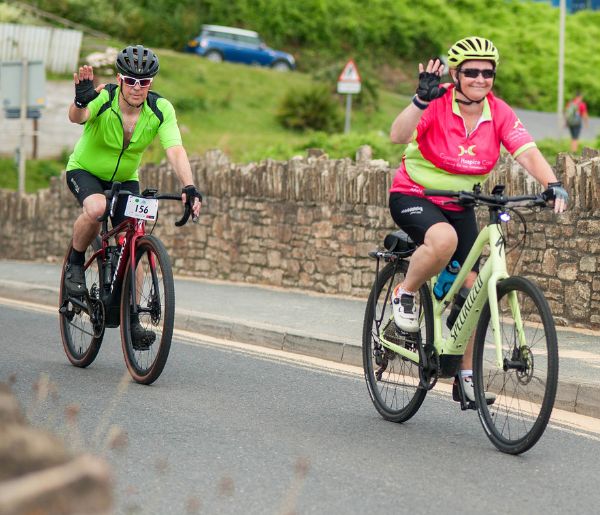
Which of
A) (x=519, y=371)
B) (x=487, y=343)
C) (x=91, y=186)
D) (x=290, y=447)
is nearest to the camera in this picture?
(x=519, y=371)

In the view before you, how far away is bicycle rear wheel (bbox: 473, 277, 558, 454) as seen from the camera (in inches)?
228

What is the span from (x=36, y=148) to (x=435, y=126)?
26.0 metres

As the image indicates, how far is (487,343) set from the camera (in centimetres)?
636

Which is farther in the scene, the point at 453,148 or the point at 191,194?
the point at 191,194

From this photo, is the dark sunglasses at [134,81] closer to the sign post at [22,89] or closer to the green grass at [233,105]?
the sign post at [22,89]

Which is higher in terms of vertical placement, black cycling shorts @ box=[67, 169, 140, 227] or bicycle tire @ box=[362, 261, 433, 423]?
black cycling shorts @ box=[67, 169, 140, 227]

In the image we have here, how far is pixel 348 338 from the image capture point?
10.1 metres

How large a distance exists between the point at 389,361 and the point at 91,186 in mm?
2404

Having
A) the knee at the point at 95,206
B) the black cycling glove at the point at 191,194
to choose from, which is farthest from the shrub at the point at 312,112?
the black cycling glove at the point at 191,194

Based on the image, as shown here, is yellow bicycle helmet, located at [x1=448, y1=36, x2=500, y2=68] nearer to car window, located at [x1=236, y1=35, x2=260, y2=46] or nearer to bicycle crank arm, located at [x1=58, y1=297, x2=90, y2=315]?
bicycle crank arm, located at [x1=58, y1=297, x2=90, y2=315]

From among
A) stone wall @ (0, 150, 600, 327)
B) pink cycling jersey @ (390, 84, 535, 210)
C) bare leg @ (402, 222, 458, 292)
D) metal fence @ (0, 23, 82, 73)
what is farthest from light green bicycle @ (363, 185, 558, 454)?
metal fence @ (0, 23, 82, 73)

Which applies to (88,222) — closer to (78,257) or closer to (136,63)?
(78,257)

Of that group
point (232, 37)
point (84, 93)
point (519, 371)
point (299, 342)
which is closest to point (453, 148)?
point (519, 371)

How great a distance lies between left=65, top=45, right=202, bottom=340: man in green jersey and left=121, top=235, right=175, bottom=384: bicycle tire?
379 mm
